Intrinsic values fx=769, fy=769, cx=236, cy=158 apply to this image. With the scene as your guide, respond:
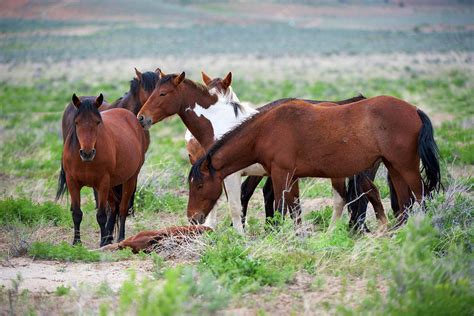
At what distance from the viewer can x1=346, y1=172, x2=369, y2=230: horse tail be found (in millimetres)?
9438

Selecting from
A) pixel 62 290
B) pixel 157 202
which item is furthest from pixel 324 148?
pixel 157 202

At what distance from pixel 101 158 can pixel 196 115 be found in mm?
1374

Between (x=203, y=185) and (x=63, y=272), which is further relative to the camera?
(x=203, y=185)

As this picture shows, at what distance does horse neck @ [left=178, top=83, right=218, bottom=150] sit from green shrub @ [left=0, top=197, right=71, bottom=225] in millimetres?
2189

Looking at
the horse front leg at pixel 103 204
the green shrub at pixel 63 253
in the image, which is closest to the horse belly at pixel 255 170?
the horse front leg at pixel 103 204

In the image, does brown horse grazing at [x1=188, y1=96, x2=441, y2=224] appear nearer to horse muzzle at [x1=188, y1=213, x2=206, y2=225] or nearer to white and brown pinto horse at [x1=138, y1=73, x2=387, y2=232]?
horse muzzle at [x1=188, y1=213, x2=206, y2=225]

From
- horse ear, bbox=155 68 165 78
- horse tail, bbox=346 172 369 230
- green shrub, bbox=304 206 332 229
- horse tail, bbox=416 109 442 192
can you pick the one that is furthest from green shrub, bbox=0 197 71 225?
horse tail, bbox=416 109 442 192

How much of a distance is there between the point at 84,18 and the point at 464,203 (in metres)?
88.0

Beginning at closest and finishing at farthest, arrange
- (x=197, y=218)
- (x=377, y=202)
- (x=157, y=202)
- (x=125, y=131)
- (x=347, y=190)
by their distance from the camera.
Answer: (x=197, y=218)
(x=377, y=202)
(x=347, y=190)
(x=125, y=131)
(x=157, y=202)

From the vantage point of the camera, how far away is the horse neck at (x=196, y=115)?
9.80 meters

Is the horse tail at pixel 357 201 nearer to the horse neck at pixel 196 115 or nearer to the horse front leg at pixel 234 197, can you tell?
the horse front leg at pixel 234 197

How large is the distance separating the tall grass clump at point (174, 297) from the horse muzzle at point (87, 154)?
241cm

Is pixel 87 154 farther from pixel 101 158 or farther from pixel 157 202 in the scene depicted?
pixel 157 202

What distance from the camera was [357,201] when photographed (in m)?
9.66
